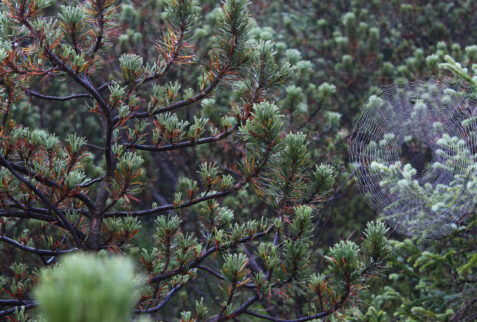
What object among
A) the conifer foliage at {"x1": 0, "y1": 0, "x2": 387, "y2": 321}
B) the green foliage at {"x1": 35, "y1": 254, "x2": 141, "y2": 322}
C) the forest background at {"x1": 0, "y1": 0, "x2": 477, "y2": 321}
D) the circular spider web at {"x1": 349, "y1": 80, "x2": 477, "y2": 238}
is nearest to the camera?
the green foliage at {"x1": 35, "y1": 254, "x2": 141, "y2": 322}

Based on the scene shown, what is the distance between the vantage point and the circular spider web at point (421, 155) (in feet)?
10.4

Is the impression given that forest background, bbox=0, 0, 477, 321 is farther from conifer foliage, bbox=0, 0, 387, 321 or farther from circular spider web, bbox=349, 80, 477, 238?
circular spider web, bbox=349, 80, 477, 238

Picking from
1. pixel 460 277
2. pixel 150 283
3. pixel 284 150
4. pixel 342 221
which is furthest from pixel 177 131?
pixel 342 221

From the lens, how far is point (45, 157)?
6.68 feet

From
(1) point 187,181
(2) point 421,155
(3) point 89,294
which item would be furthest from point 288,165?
(2) point 421,155

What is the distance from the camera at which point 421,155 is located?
4.55m

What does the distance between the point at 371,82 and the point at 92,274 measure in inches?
204

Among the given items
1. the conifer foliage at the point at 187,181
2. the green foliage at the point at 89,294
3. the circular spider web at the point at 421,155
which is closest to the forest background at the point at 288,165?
the conifer foliage at the point at 187,181

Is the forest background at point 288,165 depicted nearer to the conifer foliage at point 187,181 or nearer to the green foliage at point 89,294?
the conifer foliage at point 187,181

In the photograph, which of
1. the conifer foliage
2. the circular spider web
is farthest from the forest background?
the circular spider web

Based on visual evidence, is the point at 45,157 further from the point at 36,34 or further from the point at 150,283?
the point at 150,283

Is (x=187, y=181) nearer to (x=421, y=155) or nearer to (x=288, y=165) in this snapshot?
(x=288, y=165)

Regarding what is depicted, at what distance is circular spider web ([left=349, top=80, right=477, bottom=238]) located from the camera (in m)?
3.16

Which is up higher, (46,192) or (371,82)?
(371,82)
